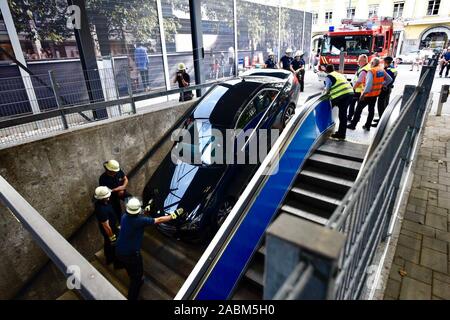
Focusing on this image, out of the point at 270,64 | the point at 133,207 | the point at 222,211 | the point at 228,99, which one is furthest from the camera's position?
the point at 270,64

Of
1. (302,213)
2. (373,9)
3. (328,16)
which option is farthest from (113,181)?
(328,16)

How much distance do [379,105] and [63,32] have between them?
822cm

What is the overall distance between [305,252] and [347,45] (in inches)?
563

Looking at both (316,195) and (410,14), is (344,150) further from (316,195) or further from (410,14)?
(410,14)

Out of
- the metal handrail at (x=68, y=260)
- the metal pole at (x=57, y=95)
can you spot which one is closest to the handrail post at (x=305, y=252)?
the metal handrail at (x=68, y=260)

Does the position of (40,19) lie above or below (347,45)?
above

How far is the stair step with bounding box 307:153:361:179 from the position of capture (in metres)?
4.47

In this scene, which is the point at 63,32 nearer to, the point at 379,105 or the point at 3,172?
the point at 3,172

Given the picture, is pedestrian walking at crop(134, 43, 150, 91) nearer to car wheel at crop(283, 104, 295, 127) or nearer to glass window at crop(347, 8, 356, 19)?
car wheel at crop(283, 104, 295, 127)

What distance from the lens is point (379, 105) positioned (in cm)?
643

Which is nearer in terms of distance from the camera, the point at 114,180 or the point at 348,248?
the point at 348,248

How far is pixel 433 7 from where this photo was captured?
99.2 feet

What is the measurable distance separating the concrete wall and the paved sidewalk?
204 inches

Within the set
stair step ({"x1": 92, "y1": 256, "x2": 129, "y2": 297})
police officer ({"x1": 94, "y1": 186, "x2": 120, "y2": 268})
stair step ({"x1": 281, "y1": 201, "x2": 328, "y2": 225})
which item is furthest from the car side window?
stair step ({"x1": 92, "y1": 256, "x2": 129, "y2": 297})
